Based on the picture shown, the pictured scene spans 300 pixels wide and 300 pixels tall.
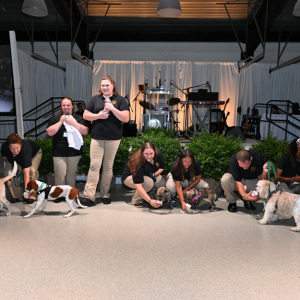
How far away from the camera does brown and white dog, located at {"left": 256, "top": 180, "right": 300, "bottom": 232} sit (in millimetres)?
3406

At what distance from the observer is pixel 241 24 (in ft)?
41.4

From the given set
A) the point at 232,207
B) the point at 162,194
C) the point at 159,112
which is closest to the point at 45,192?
the point at 162,194

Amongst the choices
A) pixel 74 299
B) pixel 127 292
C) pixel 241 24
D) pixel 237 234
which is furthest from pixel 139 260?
pixel 241 24

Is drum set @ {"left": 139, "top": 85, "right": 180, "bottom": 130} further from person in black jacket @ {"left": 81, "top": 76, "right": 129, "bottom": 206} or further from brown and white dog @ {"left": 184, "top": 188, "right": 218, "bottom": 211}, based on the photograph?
brown and white dog @ {"left": 184, "top": 188, "right": 218, "bottom": 211}

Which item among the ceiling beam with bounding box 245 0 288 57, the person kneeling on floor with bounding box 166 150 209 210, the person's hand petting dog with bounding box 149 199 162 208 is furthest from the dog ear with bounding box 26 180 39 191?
the ceiling beam with bounding box 245 0 288 57

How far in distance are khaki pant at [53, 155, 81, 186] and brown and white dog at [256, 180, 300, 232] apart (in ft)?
7.93

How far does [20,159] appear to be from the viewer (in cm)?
414

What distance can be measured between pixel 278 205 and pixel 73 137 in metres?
2.64

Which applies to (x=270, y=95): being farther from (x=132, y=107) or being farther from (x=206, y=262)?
(x=206, y=262)

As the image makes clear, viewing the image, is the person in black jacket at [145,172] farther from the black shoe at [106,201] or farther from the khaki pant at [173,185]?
the black shoe at [106,201]

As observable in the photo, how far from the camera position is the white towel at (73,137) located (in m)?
4.21

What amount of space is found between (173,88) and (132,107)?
1.93 m

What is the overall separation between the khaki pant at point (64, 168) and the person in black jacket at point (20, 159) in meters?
0.34

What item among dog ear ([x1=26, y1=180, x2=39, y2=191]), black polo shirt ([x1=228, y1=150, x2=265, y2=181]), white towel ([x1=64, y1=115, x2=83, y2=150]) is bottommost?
dog ear ([x1=26, y1=180, x2=39, y2=191])
